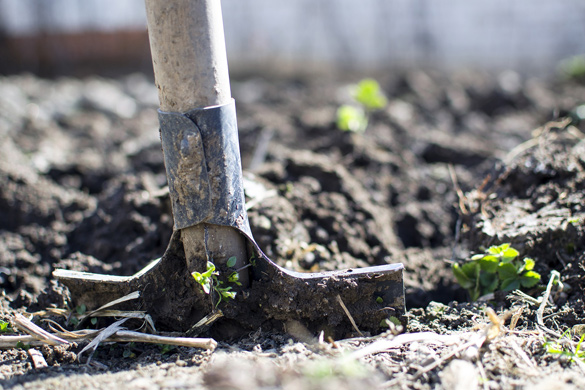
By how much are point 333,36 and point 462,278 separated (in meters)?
7.53

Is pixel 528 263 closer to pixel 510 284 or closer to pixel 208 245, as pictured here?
pixel 510 284

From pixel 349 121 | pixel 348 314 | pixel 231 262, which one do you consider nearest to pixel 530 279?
pixel 348 314

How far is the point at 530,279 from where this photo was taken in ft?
6.42

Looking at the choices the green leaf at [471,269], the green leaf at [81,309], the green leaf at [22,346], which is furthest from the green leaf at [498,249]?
the green leaf at [22,346]

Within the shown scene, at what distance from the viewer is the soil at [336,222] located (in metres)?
1.55

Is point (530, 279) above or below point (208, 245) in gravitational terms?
below

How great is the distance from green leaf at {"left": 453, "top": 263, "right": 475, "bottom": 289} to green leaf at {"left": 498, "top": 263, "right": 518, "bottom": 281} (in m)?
0.12

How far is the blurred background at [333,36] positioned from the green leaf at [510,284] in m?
6.84

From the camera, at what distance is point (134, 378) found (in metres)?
1.52

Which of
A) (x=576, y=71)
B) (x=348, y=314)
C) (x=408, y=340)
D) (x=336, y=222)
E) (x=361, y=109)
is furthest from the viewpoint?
(x=576, y=71)

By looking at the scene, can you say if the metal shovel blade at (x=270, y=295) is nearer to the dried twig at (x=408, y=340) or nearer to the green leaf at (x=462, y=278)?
the dried twig at (x=408, y=340)

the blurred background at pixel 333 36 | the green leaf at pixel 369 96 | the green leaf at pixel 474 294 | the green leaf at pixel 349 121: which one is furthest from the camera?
the blurred background at pixel 333 36

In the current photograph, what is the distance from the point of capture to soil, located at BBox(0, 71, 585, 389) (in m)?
1.55

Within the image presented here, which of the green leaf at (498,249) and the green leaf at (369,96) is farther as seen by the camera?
the green leaf at (369,96)
